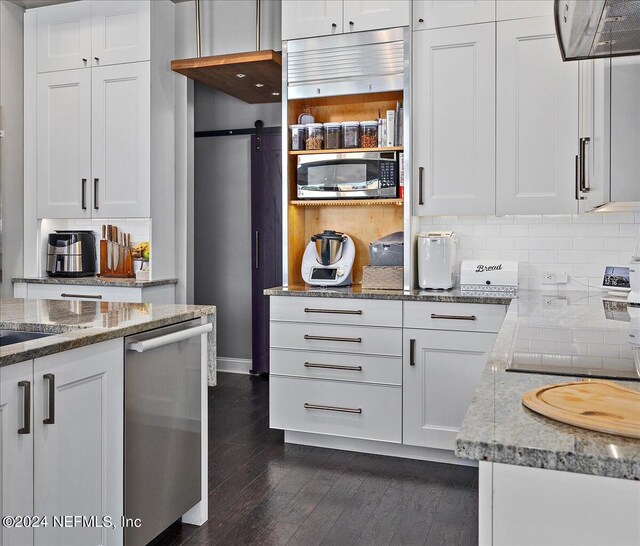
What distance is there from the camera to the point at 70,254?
14.4ft

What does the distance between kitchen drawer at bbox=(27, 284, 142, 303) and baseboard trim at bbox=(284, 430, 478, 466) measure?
4.71 ft

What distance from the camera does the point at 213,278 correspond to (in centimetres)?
537

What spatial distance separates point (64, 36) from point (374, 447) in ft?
11.8

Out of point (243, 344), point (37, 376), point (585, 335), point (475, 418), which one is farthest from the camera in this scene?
point (243, 344)

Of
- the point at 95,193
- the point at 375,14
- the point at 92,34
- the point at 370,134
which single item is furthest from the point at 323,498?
the point at 92,34

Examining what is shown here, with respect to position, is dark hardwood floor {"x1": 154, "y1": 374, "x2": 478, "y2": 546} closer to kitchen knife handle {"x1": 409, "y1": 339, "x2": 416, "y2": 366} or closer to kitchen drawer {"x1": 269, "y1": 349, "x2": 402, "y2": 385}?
kitchen drawer {"x1": 269, "y1": 349, "x2": 402, "y2": 385}

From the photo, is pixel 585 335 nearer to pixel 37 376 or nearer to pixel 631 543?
pixel 631 543

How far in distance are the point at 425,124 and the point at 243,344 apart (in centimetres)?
268

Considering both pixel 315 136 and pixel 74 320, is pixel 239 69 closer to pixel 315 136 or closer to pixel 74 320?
pixel 315 136

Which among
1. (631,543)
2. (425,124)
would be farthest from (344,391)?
(631,543)

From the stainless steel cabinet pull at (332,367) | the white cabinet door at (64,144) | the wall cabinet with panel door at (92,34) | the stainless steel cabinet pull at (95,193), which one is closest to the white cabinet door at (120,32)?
the wall cabinet with panel door at (92,34)

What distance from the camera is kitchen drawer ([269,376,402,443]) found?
3266 millimetres

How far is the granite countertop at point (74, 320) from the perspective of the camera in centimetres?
164

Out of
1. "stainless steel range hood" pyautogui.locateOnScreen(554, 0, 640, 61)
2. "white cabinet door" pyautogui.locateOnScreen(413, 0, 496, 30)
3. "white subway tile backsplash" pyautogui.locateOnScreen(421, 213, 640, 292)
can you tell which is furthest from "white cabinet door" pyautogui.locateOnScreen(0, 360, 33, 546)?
"white cabinet door" pyautogui.locateOnScreen(413, 0, 496, 30)
